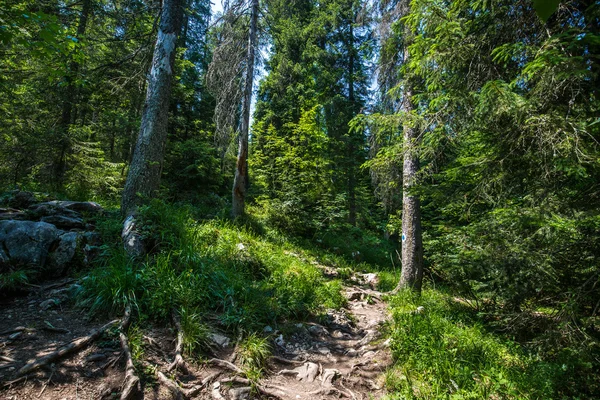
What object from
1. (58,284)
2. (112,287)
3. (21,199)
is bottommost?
(58,284)

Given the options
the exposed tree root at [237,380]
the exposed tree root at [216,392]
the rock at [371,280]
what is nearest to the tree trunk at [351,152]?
the rock at [371,280]

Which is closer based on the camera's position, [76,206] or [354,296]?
[76,206]

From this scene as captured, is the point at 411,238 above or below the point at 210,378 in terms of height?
above

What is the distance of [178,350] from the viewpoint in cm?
348

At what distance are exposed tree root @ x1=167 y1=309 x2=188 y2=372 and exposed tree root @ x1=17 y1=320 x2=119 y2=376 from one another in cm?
67

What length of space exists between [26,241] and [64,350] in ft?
7.45

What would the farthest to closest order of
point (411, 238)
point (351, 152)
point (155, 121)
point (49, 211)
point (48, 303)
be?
point (351, 152), point (411, 238), point (155, 121), point (49, 211), point (48, 303)

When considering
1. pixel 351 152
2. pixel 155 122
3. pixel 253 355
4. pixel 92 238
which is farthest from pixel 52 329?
pixel 351 152

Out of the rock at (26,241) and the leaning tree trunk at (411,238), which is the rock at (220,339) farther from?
the leaning tree trunk at (411,238)

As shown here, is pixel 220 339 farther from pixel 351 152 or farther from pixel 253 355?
pixel 351 152

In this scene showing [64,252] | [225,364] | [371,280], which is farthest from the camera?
[371,280]

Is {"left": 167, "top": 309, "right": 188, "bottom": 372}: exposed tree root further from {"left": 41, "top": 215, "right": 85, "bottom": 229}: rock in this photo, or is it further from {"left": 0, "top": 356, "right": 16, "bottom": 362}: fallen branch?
{"left": 41, "top": 215, "right": 85, "bottom": 229}: rock

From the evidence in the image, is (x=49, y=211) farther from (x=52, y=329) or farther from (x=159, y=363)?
(x=159, y=363)

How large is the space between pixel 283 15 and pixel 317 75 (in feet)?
13.4
